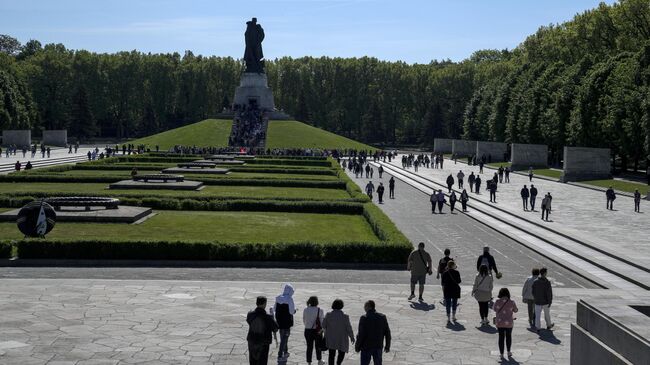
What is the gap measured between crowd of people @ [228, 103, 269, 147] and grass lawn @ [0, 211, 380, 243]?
183 ft

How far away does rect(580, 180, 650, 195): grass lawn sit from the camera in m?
46.7

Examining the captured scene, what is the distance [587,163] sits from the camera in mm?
54281

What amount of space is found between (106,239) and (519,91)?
66.7 m

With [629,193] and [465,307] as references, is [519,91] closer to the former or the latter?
[629,193]

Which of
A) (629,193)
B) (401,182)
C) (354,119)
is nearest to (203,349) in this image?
(629,193)

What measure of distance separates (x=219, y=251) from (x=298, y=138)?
68180mm

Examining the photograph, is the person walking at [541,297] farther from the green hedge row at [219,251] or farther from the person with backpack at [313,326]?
the green hedge row at [219,251]

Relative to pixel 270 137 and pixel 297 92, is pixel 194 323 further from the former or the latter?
pixel 297 92

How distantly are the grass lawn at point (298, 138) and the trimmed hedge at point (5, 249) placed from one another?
64.7 m

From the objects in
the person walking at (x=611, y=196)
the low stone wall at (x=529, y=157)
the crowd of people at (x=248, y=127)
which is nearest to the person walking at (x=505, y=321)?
the person walking at (x=611, y=196)

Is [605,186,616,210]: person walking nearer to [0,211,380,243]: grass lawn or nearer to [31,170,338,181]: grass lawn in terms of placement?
[0,211,380,243]: grass lawn

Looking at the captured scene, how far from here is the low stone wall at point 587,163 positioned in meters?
54.1

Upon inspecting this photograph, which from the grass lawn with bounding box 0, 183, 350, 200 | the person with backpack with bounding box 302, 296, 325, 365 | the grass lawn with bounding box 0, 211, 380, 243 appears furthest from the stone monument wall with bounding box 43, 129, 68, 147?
the person with backpack with bounding box 302, 296, 325, 365

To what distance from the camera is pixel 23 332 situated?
1338cm
